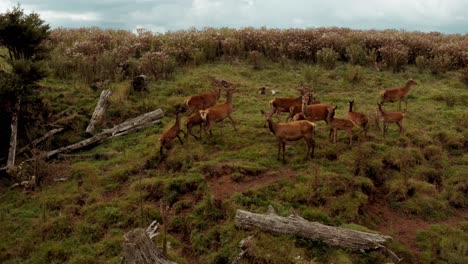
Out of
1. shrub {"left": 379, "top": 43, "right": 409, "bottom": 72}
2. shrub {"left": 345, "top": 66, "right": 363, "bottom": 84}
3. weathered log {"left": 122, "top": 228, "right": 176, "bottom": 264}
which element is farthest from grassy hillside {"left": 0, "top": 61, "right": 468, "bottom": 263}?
shrub {"left": 379, "top": 43, "right": 409, "bottom": 72}

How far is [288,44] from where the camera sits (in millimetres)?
24609

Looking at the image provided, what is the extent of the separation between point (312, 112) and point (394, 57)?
9942mm

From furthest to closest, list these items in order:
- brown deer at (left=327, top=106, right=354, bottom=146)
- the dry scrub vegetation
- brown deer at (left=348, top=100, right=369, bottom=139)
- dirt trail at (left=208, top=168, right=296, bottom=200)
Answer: brown deer at (left=348, top=100, right=369, bottom=139), brown deer at (left=327, top=106, right=354, bottom=146), dirt trail at (left=208, top=168, right=296, bottom=200), the dry scrub vegetation

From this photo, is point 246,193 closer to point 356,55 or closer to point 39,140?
point 39,140

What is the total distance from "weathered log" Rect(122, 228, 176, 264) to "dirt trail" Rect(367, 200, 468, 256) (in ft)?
17.6

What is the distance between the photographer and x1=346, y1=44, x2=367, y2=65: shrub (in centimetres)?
2303

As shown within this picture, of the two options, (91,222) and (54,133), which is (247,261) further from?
(54,133)

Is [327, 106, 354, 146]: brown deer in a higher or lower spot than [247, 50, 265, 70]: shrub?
lower

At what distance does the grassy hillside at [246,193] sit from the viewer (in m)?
10.6

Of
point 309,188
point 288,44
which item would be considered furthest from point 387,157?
point 288,44

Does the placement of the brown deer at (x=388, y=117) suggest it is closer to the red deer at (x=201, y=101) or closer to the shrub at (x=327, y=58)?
the red deer at (x=201, y=101)

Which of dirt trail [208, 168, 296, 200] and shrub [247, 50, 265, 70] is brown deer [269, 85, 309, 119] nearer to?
dirt trail [208, 168, 296, 200]

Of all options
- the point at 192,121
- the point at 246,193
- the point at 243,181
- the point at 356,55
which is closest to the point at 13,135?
the point at 192,121

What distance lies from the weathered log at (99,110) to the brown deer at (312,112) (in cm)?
701
